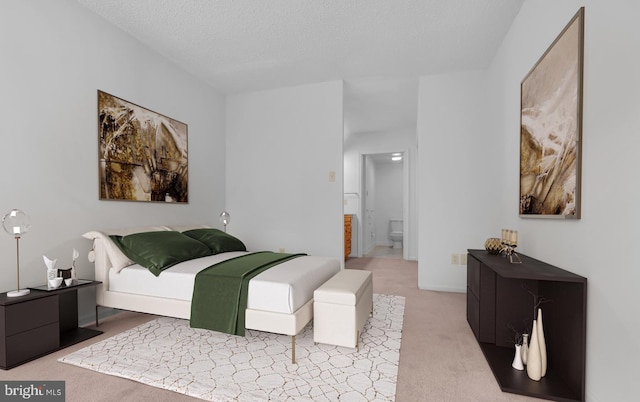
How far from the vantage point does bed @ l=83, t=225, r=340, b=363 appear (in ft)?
6.97

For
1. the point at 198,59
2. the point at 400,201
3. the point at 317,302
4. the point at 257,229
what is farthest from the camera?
the point at 400,201

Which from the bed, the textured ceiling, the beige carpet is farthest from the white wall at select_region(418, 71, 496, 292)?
the bed

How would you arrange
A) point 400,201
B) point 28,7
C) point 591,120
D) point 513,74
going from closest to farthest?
point 591,120, point 28,7, point 513,74, point 400,201

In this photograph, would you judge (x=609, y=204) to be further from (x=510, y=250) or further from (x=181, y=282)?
(x=181, y=282)

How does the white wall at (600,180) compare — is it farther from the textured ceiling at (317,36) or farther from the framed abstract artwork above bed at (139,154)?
the framed abstract artwork above bed at (139,154)

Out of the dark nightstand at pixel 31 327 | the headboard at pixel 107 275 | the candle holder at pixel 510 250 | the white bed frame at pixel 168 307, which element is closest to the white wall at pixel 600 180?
the candle holder at pixel 510 250

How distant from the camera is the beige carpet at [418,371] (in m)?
1.71

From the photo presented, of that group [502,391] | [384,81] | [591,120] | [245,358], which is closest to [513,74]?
[591,120]

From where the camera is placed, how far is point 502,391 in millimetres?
1764

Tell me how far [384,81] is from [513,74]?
1779 mm

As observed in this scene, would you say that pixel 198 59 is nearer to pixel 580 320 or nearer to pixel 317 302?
pixel 317 302

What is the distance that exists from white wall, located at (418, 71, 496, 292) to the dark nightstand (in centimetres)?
378

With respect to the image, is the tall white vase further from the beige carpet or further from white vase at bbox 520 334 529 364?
the beige carpet

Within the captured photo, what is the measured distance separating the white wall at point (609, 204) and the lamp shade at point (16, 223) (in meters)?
3.56
